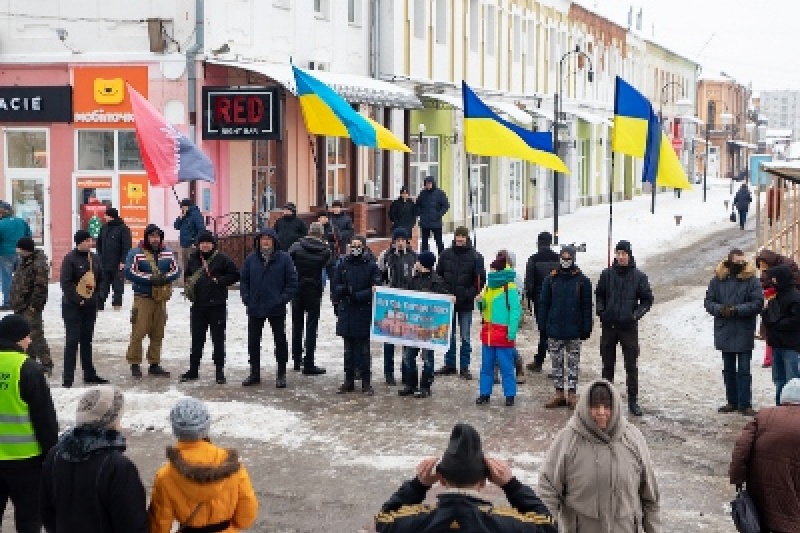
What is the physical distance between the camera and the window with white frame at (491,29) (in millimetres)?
38406

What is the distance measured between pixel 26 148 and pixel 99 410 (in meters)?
17.7

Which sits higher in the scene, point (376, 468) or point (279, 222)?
point (279, 222)

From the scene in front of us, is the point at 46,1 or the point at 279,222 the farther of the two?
the point at 46,1

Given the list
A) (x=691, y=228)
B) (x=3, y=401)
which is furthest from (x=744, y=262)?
(x=691, y=228)

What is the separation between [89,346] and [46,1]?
35.3 feet

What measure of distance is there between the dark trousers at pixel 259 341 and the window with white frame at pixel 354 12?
631 inches

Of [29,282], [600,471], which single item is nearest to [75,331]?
[29,282]

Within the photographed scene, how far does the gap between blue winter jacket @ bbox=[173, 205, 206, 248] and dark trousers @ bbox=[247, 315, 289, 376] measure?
6112 millimetres

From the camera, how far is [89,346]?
502 inches

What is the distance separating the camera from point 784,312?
11469 mm

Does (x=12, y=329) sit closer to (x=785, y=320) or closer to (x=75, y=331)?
(x=75, y=331)

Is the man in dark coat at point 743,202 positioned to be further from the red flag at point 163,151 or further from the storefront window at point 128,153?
the red flag at point 163,151

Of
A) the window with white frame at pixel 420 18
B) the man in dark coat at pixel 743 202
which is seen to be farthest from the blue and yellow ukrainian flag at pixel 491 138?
the man in dark coat at pixel 743 202

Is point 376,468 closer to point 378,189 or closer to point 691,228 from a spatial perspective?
point 378,189
